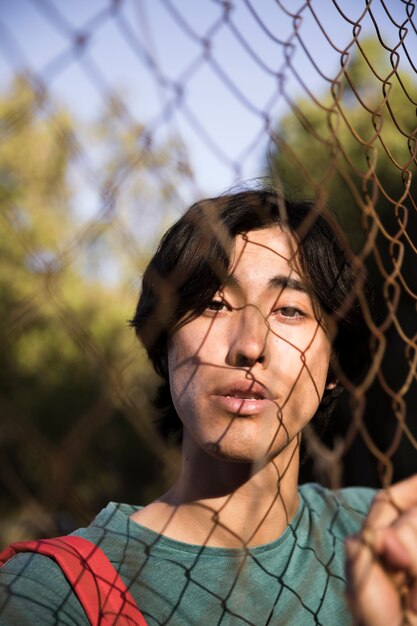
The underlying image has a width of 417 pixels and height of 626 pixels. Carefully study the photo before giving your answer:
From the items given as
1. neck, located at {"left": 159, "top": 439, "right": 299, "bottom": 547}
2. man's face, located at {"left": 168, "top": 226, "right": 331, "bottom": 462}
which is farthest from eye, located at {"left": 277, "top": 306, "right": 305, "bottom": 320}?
neck, located at {"left": 159, "top": 439, "right": 299, "bottom": 547}

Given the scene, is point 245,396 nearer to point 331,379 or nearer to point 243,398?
point 243,398

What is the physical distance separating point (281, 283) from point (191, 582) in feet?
1.65

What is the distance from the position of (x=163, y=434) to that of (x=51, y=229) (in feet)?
12.3

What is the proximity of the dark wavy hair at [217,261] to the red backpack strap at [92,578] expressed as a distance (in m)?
0.40

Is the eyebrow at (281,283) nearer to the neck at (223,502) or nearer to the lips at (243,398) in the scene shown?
the lips at (243,398)

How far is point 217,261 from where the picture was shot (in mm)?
1325

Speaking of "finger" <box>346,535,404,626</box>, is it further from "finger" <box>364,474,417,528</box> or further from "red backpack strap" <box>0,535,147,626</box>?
"red backpack strap" <box>0,535,147,626</box>

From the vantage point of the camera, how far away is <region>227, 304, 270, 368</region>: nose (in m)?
1.20

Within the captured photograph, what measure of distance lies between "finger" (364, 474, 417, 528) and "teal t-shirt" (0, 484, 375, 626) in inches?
11.0

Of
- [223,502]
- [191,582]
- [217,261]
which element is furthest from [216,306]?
[191,582]

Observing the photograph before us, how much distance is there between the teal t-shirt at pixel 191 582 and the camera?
3.53ft

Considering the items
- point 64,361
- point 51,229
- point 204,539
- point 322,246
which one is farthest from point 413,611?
point 64,361

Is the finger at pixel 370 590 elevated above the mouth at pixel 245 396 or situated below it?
below

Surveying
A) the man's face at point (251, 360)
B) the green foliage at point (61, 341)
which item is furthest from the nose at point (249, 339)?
the green foliage at point (61, 341)
